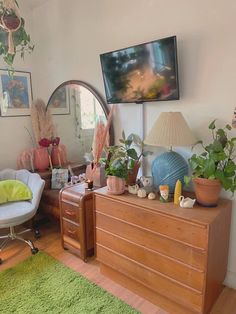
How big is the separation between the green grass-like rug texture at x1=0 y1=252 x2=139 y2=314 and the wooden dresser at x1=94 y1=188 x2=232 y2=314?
0.71 ft

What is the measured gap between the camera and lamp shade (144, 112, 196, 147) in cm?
156

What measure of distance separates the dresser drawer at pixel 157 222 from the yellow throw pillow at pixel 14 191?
2.90 ft

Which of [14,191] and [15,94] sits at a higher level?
[15,94]

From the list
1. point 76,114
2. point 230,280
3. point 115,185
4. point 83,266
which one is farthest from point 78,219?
point 230,280

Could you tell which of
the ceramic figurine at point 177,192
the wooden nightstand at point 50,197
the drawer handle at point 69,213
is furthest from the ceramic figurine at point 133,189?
the wooden nightstand at point 50,197

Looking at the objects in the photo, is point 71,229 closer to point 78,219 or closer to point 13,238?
point 78,219

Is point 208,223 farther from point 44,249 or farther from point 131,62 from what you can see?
point 44,249

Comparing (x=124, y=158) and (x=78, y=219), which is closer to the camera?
(x=124, y=158)

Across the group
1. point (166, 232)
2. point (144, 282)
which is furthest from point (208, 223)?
point (144, 282)

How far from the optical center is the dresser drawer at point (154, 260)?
1418 mm

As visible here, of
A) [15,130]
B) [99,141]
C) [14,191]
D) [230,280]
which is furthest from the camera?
[15,130]

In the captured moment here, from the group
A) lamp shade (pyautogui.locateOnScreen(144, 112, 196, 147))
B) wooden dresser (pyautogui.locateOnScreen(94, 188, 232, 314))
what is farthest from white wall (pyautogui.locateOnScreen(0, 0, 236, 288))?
wooden dresser (pyautogui.locateOnScreen(94, 188, 232, 314))

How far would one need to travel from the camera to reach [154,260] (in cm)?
158

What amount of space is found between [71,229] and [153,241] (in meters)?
0.87
